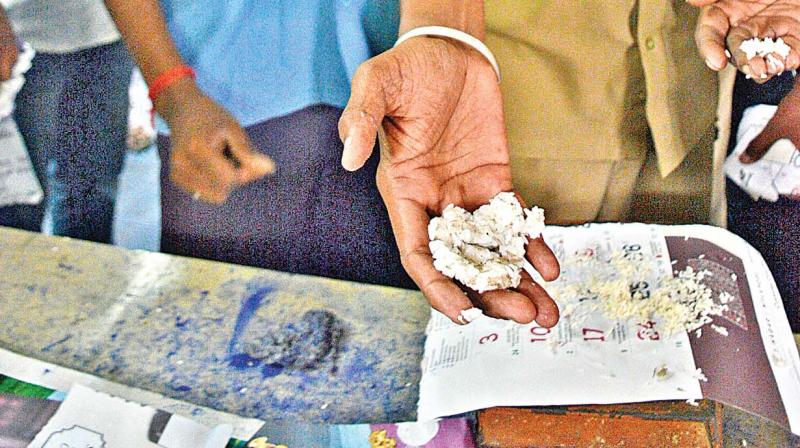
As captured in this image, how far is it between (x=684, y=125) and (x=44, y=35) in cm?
→ 72

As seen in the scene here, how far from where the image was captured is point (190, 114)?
778 mm

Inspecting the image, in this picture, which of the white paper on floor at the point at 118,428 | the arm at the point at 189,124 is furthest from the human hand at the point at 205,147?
the white paper on floor at the point at 118,428

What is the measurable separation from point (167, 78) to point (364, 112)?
0.89 ft

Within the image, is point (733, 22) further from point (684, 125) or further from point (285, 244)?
point (285, 244)

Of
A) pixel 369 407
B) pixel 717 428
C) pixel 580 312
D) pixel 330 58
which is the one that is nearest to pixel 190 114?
pixel 330 58

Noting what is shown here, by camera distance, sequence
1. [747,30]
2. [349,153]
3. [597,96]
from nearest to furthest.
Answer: [349,153], [747,30], [597,96]

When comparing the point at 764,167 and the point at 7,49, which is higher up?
the point at 7,49

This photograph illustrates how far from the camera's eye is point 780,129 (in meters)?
Answer: 0.81

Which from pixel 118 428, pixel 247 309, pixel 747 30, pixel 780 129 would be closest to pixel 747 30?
pixel 747 30

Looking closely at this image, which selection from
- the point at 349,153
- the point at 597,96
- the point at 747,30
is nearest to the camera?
the point at 349,153

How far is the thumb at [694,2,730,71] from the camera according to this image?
0.73 m

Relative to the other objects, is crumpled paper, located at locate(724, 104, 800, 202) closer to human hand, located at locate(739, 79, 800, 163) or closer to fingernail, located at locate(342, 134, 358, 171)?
human hand, located at locate(739, 79, 800, 163)

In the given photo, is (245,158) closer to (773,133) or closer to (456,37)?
(456,37)

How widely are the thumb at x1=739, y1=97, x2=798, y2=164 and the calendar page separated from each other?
10 centimetres
